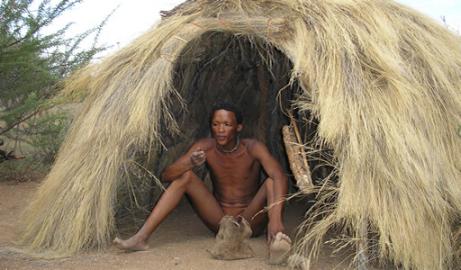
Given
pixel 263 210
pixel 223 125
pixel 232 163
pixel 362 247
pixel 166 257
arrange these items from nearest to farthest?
1. pixel 362 247
2. pixel 166 257
3. pixel 263 210
4. pixel 223 125
5. pixel 232 163

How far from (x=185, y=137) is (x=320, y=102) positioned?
1.82m

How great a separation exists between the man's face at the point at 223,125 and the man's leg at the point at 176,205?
322 millimetres

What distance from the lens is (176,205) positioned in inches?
152

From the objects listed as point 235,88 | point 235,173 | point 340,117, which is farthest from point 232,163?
point 235,88

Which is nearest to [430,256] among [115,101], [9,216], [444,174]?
[444,174]

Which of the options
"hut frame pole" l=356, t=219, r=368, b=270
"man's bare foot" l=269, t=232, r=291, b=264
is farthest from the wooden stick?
"hut frame pole" l=356, t=219, r=368, b=270

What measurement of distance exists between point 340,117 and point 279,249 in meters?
0.83

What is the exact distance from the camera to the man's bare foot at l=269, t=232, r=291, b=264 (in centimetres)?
339

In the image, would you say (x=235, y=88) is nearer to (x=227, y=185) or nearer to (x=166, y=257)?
(x=227, y=185)

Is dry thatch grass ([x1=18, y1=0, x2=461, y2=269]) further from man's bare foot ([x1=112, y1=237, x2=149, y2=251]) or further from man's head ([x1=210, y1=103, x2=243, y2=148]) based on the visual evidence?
man's head ([x1=210, y1=103, x2=243, y2=148])

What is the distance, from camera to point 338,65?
353 centimetres

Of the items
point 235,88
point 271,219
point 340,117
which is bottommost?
point 271,219

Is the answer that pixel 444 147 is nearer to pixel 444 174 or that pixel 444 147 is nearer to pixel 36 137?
pixel 444 174

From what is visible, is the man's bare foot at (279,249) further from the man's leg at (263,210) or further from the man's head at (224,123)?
the man's head at (224,123)
